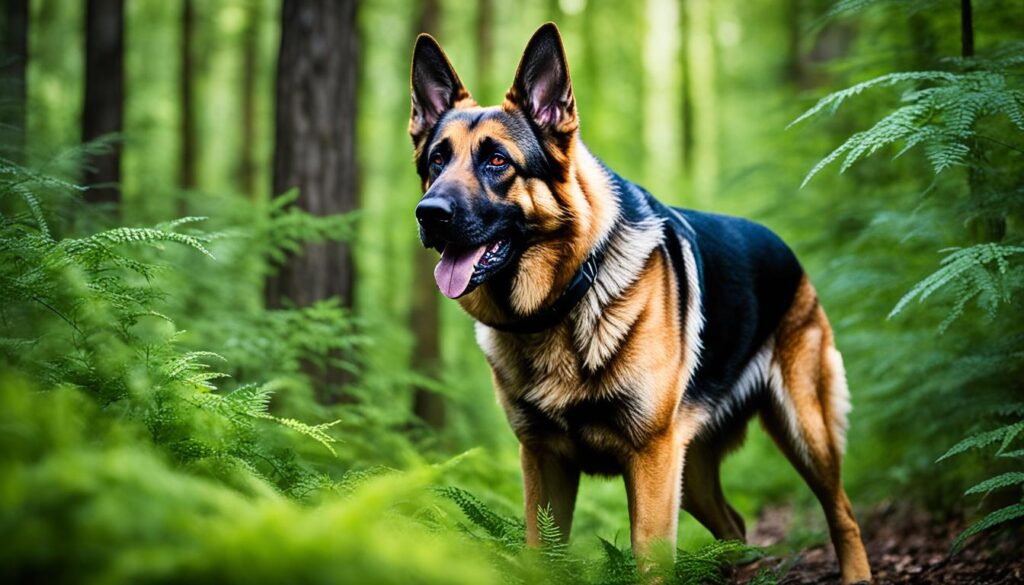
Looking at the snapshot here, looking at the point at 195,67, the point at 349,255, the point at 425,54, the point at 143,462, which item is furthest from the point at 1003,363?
the point at 195,67

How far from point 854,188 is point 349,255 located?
468 centimetres

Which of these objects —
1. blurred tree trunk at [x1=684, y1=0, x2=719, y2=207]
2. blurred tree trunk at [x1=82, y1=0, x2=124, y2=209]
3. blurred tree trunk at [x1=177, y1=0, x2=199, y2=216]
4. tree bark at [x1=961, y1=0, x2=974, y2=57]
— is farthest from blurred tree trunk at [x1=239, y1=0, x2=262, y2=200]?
tree bark at [x1=961, y1=0, x2=974, y2=57]

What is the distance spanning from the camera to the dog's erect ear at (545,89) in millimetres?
3514

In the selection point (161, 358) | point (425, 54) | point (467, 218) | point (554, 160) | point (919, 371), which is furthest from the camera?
point (919, 371)

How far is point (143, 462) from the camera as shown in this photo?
1.69m

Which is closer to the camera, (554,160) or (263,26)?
(554,160)

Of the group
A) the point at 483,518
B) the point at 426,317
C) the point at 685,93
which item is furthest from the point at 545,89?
the point at 685,93

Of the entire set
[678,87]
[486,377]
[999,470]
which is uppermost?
[678,87]

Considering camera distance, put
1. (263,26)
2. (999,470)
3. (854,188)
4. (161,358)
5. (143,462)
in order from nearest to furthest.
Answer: (143,462) < (161,358) < (999,470) < (854,188) < (263,26)

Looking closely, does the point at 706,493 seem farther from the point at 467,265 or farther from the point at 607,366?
the point at 467,265

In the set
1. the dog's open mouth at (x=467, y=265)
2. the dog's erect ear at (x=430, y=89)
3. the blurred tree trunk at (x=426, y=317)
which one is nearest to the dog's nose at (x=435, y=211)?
the dog's open mouth at (x=467, y=265)

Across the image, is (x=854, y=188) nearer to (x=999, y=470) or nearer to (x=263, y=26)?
(x=999, y=470)

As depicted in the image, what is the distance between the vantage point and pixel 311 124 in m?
5.79

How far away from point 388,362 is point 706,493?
604cm
